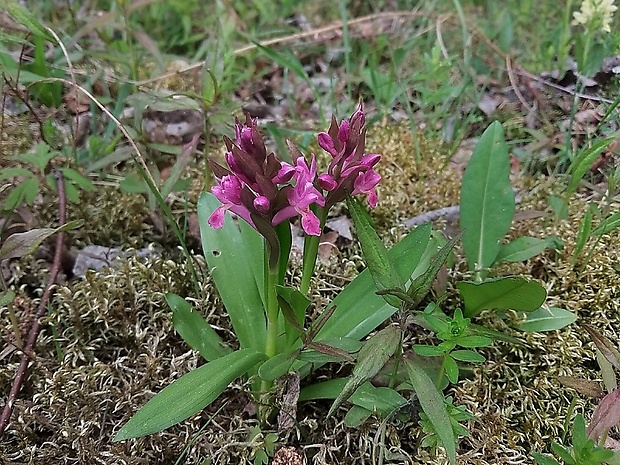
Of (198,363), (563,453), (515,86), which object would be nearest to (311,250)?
(198,363)

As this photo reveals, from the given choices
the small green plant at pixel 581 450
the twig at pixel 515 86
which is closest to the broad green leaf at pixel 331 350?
the small green plant at pixel 581 450

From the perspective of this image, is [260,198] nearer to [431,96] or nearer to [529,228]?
[529,228]

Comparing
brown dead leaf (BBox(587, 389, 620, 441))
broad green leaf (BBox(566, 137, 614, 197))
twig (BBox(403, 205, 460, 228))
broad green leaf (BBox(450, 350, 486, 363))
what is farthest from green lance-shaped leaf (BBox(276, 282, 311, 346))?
broad green leaf (BBox(566, 137, 614, 197))

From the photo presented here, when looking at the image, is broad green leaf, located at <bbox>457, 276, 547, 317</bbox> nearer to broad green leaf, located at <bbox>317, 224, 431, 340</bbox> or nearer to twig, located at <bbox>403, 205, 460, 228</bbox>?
broad green leaf, located at <bbox>317, 224, 431, 340</bbox>

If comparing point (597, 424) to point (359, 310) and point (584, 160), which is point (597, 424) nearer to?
point (359, 310)

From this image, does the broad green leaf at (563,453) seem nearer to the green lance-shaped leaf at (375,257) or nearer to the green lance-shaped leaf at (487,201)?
the green lance-shaped leaf at (375,257)

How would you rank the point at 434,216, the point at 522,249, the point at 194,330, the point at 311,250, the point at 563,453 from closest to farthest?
the point at 563,453, the point at 311,250, the point at 194,330, the point at 522,249, the point at 434,216
